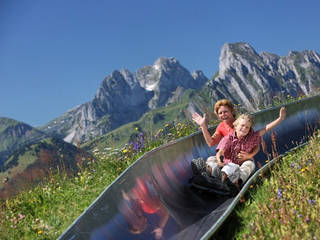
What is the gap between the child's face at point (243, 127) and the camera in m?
5.89

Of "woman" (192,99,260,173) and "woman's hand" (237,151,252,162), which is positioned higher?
"woman" (192,99,260,173)

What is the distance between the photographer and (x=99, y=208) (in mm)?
4527

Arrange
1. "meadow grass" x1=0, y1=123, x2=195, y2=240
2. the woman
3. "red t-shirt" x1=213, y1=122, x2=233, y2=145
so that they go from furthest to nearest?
"red t-shirt" x1=213, y1=122, x2=233, y2=145
the woman
"meadow grass" x1=0, y1=123, x2=195, y2=240

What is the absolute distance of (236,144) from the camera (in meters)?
6.07

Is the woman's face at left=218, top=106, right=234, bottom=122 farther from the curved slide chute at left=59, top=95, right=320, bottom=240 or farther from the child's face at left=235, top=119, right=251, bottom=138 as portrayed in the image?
the curved slide chute at left=59, top=95, right=320, bottom=240

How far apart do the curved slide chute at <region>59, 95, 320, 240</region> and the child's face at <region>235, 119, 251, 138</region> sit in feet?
2.08

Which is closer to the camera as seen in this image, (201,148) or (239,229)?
(239,229)

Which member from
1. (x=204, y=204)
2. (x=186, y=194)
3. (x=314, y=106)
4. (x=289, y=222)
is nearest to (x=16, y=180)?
(x=186, y=194)

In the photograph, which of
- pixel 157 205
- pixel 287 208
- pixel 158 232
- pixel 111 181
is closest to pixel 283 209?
pixel 287 208

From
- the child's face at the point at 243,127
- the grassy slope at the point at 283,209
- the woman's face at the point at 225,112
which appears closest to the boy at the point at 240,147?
the child's face at the point at 243,127

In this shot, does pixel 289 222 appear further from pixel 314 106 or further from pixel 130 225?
pixel 314 106

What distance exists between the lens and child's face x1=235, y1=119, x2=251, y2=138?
19.3 ft

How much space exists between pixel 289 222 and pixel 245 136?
8.70 feet

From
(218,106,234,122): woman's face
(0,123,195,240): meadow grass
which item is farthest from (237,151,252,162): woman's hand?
(0,123,195,240): meadow grass
